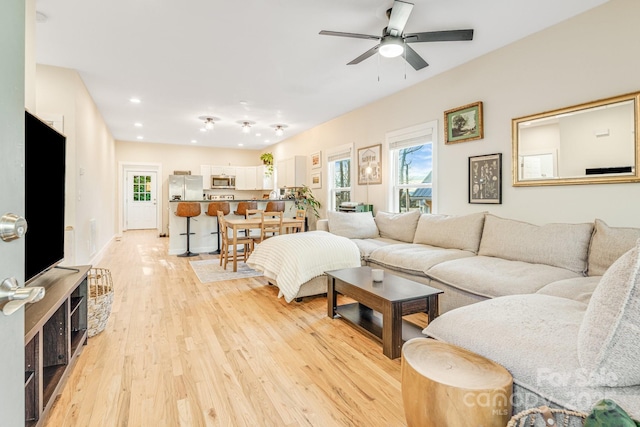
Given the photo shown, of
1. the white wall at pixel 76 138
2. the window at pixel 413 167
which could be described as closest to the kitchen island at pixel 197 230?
the white wall at pixel 76 138

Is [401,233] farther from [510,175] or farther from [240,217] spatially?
[240,217]

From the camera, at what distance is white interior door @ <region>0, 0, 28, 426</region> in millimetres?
691

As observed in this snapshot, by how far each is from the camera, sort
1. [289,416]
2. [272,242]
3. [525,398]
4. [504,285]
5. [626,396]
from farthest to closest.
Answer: [272,242] < [504,285] < [289,416] < [525,398] < [626,396]

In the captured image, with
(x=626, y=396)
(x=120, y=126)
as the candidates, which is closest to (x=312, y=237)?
(x=626, y=396)

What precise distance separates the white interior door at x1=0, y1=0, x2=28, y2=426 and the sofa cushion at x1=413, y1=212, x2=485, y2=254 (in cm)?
348

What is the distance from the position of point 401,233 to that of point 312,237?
1.39 meters

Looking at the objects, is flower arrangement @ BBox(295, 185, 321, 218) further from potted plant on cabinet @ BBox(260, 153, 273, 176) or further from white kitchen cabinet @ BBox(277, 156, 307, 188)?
potted plant on cabinet @ BBox(260, 153, 273, 176)

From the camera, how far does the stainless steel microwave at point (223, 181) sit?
9.78m

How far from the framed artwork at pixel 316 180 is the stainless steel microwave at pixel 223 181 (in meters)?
3.79

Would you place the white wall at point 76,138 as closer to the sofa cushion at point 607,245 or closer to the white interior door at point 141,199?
the white interior door at point 141,199

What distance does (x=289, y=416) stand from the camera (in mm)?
1634

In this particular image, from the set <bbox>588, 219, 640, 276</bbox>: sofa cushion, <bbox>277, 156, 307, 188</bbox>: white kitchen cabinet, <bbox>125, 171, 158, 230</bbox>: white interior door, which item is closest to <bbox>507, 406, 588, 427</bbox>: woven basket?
<bbox>588, 219, 640, 276</bbox>: sofa cushion

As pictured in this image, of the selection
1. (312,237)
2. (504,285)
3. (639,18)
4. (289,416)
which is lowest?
(289,416)

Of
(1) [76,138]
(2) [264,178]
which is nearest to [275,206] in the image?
(2) [264,178]
